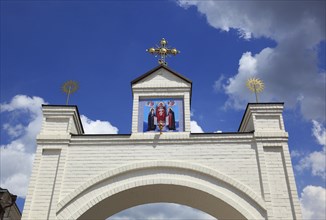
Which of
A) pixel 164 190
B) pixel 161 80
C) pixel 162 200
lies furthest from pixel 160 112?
pixel 162 200

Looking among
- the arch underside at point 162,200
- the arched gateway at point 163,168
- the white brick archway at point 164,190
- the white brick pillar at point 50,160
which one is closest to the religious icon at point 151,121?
the arched gateway at point 163,168

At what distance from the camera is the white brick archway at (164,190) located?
13.9 metres

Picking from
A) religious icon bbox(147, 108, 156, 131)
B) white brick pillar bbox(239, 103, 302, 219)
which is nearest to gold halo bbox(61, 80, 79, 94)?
religious icon bbox(147, 108, 156, 131)

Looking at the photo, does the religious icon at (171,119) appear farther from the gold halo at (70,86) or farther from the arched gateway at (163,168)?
the gold halo at (70,86)

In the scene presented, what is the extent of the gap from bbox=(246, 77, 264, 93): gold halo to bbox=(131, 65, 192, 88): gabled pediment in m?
2.90

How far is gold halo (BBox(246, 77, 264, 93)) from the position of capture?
1656 cm

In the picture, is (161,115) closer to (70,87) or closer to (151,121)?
(151,121)

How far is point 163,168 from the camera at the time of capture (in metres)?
14.7

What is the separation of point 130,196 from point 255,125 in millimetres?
6367

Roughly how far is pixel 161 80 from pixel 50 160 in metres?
6.35

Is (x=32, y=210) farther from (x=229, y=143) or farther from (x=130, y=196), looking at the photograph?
(x=229, y=143)

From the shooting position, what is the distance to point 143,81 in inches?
663

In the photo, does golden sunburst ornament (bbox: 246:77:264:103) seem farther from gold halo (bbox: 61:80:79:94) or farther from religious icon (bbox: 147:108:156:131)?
gold halo (bbox: 61:80:79:94)

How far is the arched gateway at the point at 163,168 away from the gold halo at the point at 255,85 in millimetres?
1161
